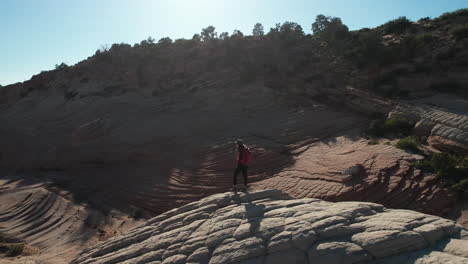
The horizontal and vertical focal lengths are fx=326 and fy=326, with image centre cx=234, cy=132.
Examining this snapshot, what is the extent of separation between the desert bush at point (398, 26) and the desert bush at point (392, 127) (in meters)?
15.1

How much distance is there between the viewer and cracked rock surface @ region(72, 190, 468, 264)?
476cm

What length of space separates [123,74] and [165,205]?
19.0 metres

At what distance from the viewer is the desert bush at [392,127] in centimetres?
1344

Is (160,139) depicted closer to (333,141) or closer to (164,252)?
(333,141)

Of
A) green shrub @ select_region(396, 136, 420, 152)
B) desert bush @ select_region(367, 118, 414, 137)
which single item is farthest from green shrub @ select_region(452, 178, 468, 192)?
desert bush @ select_region(367, 118, 414, 137)

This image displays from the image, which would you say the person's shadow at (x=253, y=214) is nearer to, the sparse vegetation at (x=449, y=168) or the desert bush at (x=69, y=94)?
the sparse vegetation at (x=449, y=168)

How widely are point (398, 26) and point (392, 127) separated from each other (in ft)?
54.0

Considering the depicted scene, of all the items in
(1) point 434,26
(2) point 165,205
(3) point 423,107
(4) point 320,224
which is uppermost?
(1) point 434,26

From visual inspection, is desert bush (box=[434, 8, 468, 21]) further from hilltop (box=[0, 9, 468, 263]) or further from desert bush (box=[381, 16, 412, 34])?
desert bush (box=[381, 16, 412, 34])

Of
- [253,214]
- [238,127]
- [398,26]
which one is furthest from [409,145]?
[398,26]

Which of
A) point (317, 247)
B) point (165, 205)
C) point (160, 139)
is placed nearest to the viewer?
point (317, 247)

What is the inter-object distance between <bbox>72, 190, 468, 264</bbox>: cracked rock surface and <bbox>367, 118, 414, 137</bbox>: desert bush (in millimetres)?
8091

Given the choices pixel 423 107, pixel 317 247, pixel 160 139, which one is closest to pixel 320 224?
pixel 317 247

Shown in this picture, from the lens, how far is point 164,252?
20.5ft
